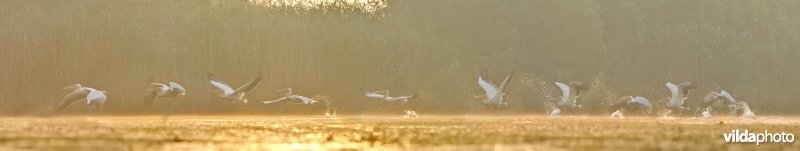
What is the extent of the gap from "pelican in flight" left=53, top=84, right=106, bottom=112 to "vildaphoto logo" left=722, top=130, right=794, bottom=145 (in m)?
32.7

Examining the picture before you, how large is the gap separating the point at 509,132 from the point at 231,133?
13.1m

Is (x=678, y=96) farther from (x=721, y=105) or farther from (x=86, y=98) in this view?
(x=86, y=98)

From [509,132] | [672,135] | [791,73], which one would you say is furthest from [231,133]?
[791,73]

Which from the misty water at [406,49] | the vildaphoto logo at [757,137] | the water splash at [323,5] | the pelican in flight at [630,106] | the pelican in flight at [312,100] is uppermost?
the water splash at [323,5]

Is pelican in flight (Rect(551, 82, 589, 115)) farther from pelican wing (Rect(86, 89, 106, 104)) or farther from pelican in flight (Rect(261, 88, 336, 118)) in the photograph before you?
pelican wing (Rect(86, 89, 106, 104))

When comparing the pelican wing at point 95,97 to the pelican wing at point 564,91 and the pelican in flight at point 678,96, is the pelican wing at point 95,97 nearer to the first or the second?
the pelican wing at point 564,91

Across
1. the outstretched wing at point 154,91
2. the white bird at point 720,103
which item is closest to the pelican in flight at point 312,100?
the outstretched wing at point 154,91

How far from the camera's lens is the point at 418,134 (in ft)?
227

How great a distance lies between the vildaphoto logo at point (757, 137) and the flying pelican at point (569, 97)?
1982cm

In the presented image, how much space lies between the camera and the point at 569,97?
299 ft

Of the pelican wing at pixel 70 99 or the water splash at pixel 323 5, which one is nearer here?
the pelican wing at pixel 70 99

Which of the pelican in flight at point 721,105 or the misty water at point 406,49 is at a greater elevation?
the misty water at point 406,49

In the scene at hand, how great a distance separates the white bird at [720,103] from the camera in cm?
9119

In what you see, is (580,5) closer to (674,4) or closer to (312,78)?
(674,4)
